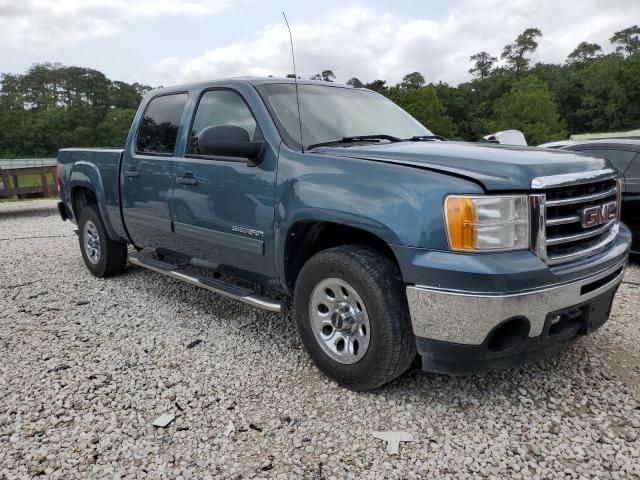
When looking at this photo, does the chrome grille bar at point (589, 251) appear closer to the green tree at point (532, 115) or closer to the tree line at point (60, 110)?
the green tree at point (532, 115)

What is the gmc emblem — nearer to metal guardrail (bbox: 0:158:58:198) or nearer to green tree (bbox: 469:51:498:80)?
metal guardrail (bbox: 0:158:58:198)

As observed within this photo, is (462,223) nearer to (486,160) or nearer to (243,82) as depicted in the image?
(486,160)

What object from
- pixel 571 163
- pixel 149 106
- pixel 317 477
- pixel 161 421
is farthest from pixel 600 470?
pixel 149 106

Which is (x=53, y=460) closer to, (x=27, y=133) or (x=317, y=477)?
(x=317, y=477)

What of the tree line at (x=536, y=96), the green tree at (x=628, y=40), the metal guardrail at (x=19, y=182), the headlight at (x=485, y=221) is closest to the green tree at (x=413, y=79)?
the tree line at (x=536, y=96)

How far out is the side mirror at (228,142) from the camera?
306 centimetres

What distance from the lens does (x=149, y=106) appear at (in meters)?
4.62

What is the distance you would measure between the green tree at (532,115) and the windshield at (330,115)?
43616mm

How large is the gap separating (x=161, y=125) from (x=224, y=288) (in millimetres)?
1695

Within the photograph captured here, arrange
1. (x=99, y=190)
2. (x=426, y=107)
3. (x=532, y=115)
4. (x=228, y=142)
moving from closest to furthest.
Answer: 1. (x=228, y=142)
2. (x=99, y=190)
3. (x=426, y=107)
4. (x=532, y=115)

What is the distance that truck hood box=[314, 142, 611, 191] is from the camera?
2363 mm

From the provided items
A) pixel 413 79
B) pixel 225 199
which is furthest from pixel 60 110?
pixel 225 199

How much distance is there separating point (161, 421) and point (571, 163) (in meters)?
2.61

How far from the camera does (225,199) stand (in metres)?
3.45
